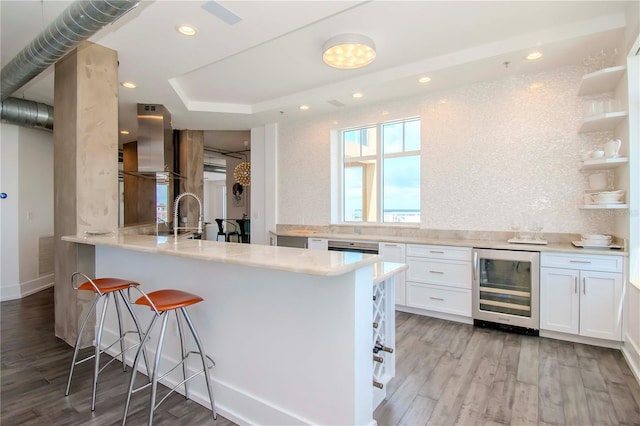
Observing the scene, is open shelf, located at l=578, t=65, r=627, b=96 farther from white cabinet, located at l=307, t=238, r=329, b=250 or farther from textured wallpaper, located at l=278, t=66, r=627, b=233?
white cabinet, located at l=307, t=238, r=329, b=250

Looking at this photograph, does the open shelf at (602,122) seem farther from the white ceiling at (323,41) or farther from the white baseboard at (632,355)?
the white baseboard at (632,355)

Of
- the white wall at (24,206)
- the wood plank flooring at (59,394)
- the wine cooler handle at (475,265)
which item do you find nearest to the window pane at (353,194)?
the wine cooler handle at (475,265)

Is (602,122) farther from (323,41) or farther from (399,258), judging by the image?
(323,41)

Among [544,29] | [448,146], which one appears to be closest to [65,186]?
[448,146]

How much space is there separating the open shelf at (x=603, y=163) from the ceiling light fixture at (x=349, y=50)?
2.22m

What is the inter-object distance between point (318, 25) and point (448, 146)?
221 centimetres

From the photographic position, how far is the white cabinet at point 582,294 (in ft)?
9.18

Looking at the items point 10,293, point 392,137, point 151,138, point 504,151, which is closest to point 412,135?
point 392,137

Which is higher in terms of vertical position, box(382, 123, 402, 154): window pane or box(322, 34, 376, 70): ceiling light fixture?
box(322, 34, 376, 70): ceiling light fixture

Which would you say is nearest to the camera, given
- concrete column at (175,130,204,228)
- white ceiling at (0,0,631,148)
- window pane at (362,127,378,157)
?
white ceiling at (0,0,631,148)

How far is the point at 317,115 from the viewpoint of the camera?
5176mm

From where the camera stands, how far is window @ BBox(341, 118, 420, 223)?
454 cm

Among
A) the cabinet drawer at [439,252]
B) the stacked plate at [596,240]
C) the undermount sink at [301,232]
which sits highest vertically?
the stacked plate at [596,240]

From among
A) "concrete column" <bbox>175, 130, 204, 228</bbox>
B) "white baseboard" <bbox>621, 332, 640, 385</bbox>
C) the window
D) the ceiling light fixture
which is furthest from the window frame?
"concrete column" <bbox>175, 130, 204, 228</bbox>
